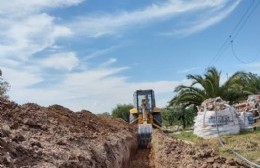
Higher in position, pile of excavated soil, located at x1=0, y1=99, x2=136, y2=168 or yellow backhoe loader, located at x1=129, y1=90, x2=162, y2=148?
yellow backhoe loader, located at x1=129, y1=90, x2=162, y2=148

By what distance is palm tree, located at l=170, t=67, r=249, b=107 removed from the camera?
3416 centimetres

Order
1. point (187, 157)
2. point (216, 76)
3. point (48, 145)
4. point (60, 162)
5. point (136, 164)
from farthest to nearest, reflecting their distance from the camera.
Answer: point (216, 76)
point (136, 164)
point (187, 157)
point (48, 145)
point (60, 162)

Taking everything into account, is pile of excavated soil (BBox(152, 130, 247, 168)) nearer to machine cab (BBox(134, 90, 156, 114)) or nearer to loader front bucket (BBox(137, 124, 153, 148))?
loader front bucket (BBox(137, 124, 153, 148))

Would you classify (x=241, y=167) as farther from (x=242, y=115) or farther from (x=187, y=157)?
(x=242, y=115)

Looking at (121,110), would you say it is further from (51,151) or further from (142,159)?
(51,151)

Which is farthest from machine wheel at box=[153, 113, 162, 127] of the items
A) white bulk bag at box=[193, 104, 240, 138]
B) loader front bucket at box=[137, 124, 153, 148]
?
loader front bucket at box=[137, 124, 153, 148]

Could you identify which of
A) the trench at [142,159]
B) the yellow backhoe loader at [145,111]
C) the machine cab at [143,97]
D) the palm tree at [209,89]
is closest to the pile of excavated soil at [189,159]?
the trench at [142,159]

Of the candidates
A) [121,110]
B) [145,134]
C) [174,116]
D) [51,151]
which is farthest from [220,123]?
[121,110]

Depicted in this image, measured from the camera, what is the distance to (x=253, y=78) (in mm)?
47656

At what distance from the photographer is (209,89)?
34.3 m

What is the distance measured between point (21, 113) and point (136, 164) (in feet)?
24.7

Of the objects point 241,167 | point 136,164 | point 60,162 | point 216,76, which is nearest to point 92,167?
point 60,162

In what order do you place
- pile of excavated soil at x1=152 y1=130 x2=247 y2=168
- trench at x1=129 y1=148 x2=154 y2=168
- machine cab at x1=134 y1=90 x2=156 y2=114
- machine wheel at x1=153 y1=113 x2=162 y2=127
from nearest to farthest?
pile of excavated soil at x1=152 y1=130 x2=247 y2=168, trench at x1=129 y1=148 x2=154 y2=168, machine wheel at x1=153 y1=113 x2=162 y2=127, machine cab at x1=134 y1=90 x2=156 y2=114

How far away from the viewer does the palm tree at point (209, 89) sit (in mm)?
34156
